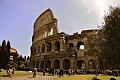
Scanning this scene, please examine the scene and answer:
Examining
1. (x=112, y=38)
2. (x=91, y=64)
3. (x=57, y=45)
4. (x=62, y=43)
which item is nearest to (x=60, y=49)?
(x=62, y=43)

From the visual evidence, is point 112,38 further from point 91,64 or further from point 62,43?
point 62,43

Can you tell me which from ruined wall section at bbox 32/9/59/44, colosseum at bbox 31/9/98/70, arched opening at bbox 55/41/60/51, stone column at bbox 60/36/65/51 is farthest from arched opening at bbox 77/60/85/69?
ruined wall section at bbox 32/9/59/44

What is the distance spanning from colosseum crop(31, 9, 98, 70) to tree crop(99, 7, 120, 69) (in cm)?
2484

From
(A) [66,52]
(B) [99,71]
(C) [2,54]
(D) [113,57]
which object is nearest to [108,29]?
(D) [113,57]

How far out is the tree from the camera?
29.7 metres

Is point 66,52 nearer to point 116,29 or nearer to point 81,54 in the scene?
point 81,54

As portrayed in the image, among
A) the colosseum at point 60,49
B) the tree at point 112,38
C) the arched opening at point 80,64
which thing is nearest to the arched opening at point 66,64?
the colosseum at point 60,49

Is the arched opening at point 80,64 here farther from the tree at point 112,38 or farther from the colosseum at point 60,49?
the tree at point 112,38

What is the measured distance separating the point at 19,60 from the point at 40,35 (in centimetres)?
973

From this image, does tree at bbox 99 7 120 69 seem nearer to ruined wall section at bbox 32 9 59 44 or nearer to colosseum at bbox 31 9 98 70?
colosseum at bbox 31 9 98 70

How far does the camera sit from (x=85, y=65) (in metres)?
62.1

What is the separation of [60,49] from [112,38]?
3545 cm

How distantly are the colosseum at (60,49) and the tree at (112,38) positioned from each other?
24.8m

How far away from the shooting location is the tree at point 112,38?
29703mm
